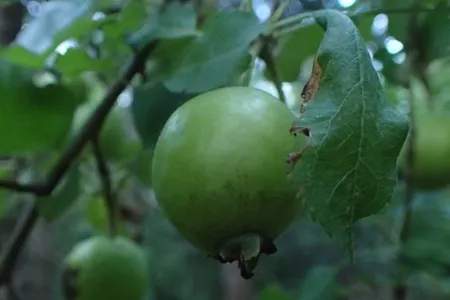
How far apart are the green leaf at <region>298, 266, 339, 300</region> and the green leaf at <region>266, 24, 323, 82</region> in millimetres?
286

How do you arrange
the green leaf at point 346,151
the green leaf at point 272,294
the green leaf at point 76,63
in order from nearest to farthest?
the green leaf at point 346,151, the green leaf at point 76,63, the green leaf at point 272,294

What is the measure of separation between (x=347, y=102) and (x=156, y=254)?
2657 millimetres

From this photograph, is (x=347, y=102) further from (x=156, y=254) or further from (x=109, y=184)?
(x=156, y=254)

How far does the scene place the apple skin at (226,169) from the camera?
0.52m

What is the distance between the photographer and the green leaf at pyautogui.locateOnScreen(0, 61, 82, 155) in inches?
33.1

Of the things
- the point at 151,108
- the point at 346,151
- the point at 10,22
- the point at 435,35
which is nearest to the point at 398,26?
the point at 435,35

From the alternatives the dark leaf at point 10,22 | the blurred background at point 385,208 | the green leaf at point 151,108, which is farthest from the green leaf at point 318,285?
the dark leaf at point 10,22

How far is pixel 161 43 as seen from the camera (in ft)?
2.91

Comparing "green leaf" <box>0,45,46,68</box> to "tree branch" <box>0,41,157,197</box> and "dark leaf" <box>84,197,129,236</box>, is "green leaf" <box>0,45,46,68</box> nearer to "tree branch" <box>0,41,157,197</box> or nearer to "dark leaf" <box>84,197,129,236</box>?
"tree branch" <box>0,41,157,197</box>

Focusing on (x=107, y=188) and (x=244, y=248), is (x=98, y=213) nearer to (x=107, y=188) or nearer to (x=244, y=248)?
(x=107, y=188)

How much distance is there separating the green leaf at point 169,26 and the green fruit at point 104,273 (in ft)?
1.15

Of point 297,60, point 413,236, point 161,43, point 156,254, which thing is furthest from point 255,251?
point 156,254

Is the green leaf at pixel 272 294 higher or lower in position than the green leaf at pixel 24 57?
lower

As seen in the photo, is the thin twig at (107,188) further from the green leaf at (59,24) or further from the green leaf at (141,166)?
the green leaf at (59,24)
